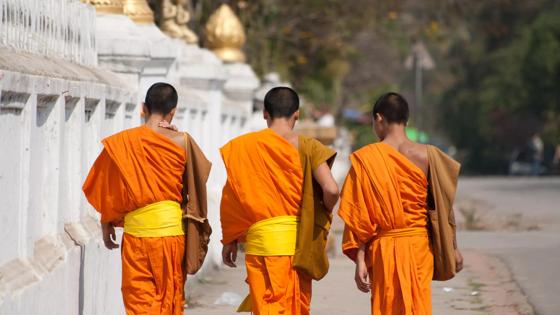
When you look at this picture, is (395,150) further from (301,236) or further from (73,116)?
(73,116)

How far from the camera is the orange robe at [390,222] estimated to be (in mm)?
7609

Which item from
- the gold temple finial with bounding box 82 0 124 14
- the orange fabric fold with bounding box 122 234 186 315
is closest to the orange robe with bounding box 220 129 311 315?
the orange fabric fold with bounding box 122 234 186 315

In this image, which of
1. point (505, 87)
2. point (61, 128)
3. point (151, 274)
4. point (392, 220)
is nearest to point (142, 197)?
point (151, 274)

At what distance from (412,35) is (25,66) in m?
24.9

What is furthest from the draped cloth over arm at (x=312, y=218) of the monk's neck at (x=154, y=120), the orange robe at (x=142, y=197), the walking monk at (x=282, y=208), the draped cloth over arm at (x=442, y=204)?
the monk's neck at (x=154, y=120)

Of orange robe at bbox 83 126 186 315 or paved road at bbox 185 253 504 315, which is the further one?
paved road at bbox 185 253 504 315

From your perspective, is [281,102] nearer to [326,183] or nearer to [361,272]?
[326,183]

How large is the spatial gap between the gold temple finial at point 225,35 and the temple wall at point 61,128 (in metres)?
5.06

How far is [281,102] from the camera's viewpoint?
7.89 meters

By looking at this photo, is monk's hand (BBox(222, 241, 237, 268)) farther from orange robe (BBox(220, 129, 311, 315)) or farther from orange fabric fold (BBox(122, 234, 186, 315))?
orange fabric fold (BBox(122, 234, 186, 315))

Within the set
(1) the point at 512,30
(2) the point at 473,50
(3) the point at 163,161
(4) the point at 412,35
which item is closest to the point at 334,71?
(4) the point at 412,35

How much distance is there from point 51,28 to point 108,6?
6.60 ft

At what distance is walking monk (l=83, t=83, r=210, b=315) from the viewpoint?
7.80m

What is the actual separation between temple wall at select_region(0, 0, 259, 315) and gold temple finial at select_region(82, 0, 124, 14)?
0.18ft
